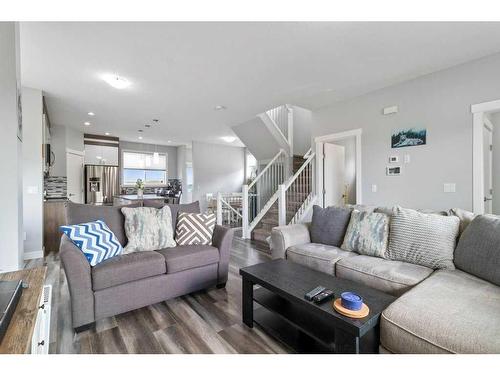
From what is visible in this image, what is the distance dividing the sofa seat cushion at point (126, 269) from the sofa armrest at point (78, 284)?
59 millimetres

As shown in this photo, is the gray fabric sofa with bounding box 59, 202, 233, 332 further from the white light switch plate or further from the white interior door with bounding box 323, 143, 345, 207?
the white light switch plate

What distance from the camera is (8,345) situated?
30.3 inches

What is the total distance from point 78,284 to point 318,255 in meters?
2.06

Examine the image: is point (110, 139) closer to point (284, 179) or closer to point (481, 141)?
point (284, 179)

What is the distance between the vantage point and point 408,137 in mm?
3467

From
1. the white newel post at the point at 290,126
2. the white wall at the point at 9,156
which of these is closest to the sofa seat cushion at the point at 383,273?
the white wall at the point at 9,156

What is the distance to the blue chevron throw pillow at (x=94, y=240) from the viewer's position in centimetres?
191

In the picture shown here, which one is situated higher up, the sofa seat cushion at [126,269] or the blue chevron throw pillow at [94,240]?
the blue chevron throw pillow at [94,240]

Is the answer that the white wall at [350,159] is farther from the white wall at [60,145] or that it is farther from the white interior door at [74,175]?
the white interior door at [74,175]

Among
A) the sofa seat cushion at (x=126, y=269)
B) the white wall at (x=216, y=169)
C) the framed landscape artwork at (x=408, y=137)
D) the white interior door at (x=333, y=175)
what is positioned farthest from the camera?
the white wall at (x=216, y=169)

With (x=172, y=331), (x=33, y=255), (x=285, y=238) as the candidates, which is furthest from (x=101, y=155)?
(x=172, y=331)

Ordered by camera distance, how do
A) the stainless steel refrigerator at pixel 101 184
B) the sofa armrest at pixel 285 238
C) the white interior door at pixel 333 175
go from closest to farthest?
the sofa armrest at pixel 285 238, the white interior door at pixel 333 175, the stainless steel refrigerator at pixel 101 184

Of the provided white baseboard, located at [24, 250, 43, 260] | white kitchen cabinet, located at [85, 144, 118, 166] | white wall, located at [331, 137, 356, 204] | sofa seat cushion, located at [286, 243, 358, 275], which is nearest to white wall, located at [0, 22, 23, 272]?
white baseboard, located at [24, 250, 43, 260]

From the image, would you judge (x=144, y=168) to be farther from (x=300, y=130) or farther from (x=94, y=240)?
(x=94, y=240)
